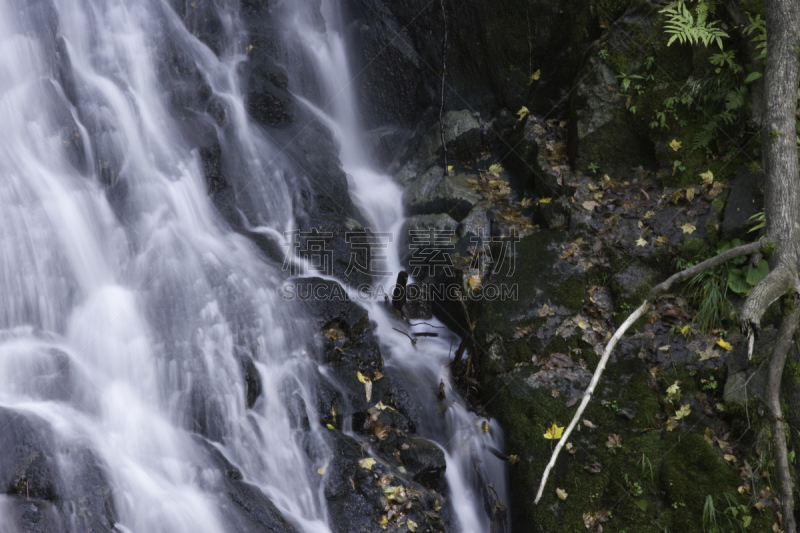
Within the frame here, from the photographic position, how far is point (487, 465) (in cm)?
542

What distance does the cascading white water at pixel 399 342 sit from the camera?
212 inches

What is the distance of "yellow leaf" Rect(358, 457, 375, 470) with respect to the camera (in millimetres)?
5020

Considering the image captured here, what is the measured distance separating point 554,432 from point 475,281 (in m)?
2.13

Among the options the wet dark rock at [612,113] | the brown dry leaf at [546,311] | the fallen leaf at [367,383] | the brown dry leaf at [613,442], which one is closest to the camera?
the brown dry leaf at [613,442]

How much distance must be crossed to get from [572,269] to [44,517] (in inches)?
217

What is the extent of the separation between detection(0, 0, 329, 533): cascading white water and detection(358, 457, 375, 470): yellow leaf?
394 mm

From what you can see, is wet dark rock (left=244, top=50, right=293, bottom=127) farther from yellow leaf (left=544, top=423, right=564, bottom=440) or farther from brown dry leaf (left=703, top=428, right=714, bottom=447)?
brown dry leaf (left=703, top=428, right=714, bottom=447)

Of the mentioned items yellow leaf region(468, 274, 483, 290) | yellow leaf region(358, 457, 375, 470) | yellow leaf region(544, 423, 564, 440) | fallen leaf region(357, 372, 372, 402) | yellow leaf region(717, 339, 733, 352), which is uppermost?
yellow leaf region(468, 274, 483, 290)

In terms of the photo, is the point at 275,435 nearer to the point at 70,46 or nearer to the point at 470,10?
the point at 70,46

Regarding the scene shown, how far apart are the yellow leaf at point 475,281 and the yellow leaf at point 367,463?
2.49 metres

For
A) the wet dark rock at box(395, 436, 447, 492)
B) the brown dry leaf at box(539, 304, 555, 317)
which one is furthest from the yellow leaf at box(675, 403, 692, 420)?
the wet dark rock at box(395, 436, 447, 492)

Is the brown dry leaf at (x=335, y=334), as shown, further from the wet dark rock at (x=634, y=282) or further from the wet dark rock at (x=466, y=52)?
the wet dark rock at (x=466, y=52)

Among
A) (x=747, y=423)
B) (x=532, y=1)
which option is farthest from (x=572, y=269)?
(x=532, y=1)

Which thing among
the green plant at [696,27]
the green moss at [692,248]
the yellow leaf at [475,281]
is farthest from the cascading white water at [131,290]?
the green plant at [696,27]
